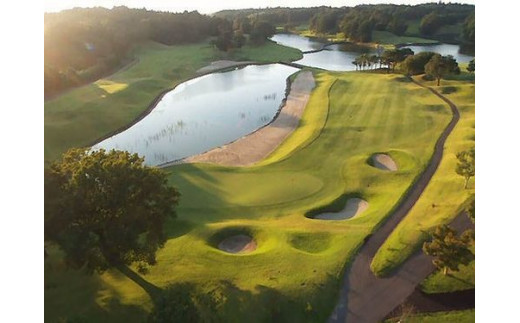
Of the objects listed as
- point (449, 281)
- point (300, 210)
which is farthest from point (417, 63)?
point (449, 281)

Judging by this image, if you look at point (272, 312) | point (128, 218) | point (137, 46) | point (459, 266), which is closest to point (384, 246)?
point (459, 266)

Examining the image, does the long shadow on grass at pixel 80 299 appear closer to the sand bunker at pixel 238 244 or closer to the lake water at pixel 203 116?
the sand bunker at pixel 238 244

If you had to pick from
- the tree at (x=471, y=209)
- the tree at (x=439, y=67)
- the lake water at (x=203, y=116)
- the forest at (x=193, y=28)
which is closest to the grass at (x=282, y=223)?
the tree at (x=471, y=209)

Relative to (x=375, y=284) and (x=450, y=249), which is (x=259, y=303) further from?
(x=450, y=249)

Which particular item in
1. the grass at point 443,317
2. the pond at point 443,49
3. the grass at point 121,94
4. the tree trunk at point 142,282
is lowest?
the grass at point 443,317

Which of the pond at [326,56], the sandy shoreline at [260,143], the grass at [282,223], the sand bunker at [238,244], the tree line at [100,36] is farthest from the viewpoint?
the pond at [326,56]

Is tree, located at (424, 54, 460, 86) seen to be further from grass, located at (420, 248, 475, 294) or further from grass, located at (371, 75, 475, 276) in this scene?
grass, located at (420, 248, 475, 294)

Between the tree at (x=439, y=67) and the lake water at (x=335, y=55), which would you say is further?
the lake water at (x=335, y=55)
